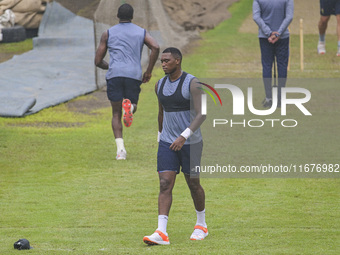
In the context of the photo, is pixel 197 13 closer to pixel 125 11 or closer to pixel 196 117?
pixel 125 11

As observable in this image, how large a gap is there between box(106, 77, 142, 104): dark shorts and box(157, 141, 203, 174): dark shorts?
4.42 meters

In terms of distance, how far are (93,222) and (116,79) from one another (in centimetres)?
392

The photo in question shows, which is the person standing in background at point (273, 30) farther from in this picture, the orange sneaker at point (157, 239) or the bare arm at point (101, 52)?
the orange sneaker at point (157, 239)

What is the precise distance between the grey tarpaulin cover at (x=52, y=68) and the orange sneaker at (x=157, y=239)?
29.5 ft

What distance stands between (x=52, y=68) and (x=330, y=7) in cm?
705

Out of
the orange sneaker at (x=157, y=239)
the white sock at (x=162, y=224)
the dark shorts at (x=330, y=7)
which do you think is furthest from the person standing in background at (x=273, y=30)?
the orange sneaker at (x=157, y=239)

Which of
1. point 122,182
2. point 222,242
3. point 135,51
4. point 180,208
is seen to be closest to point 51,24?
point 135,51

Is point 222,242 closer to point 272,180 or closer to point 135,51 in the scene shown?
point 272,180

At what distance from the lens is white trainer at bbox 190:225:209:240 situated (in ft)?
25.4

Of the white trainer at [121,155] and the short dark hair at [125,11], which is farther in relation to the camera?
the white trainer at [121,155]

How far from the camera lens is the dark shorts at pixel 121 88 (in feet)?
40.0

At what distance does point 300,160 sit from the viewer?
39.1ft

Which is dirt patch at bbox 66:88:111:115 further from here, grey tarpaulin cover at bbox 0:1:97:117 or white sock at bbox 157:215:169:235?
white sock at bbox 157:215:169:235

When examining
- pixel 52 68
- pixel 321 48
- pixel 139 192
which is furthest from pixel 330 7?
pixel 139 192
